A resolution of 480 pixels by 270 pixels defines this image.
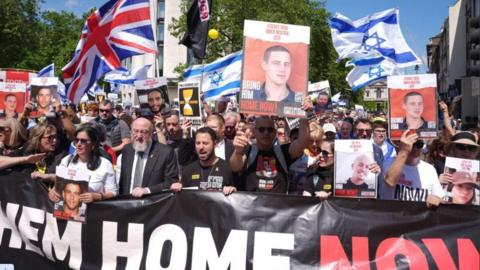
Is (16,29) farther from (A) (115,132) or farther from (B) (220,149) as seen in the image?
(B) (220,149)

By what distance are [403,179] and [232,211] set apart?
152 centimetres

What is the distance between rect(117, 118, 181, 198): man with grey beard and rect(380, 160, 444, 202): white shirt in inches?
78.7

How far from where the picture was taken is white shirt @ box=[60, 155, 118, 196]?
5230 mm

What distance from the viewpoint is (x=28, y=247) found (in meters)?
5.50

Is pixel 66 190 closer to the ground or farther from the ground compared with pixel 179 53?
closer to the ground

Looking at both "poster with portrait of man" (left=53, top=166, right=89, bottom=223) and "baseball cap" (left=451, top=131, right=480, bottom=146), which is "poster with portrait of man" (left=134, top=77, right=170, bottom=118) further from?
"baseball cap" (left=451, top=131, right=480, bottom=146)

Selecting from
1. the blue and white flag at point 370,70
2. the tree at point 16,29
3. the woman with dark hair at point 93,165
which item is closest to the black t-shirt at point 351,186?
the woman with dark hair at point 93,165

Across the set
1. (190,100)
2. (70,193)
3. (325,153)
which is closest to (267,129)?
(325,153)

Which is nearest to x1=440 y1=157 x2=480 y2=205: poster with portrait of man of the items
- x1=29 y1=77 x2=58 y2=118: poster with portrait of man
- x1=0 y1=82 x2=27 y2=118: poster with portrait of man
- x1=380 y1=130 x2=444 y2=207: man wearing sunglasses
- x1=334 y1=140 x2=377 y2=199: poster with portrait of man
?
x1=380 y1=130 x2=444 y2=207: man wearing sunglasses

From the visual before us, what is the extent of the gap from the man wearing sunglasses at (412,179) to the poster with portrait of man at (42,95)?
4.38 metres

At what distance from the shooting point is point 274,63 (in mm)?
5141

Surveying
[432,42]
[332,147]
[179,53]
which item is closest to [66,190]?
[332,147]

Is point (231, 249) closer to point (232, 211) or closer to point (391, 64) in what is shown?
point (232, 211)

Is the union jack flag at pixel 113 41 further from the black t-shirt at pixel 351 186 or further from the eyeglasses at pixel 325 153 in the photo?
the black t-shirt at pixel 351 186
